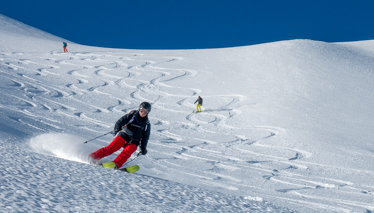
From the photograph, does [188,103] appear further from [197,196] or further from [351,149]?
[197,196]

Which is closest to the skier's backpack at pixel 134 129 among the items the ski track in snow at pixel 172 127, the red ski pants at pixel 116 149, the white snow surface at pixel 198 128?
the red ski pants at pixel 116 149

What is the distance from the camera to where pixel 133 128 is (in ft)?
20.3

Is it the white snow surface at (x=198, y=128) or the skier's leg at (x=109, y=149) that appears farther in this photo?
the skier's leg at (x=109, y=149)

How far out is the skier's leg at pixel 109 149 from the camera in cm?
575

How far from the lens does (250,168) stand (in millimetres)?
9055

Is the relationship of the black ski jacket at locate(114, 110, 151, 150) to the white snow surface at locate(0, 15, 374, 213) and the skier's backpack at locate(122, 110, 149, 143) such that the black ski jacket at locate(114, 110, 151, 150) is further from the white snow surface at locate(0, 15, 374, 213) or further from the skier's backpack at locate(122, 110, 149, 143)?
the white snow surface at locate(0, 15, 374, 213)

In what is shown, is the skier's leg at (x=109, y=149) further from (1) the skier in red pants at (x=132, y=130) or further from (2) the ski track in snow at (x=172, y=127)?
(2) the ski track in snow at (x=172, y=127)

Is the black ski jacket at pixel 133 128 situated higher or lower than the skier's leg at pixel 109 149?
higher

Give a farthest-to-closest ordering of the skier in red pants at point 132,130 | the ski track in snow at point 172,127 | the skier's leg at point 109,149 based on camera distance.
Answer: the ski track in snow at point 172,127, the skier in red pants at point 132,130, the skier's leg at point 109,149

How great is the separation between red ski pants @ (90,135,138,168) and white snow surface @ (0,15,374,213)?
24 centimetres

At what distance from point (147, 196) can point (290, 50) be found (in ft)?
86.3

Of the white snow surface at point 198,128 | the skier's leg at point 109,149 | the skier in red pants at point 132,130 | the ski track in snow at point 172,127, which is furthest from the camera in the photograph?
the ski track in snow at point 172,127

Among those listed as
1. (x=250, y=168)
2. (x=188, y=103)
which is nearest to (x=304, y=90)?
(x=188, y=103)

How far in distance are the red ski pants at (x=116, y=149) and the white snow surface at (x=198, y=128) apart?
0.24 metres
